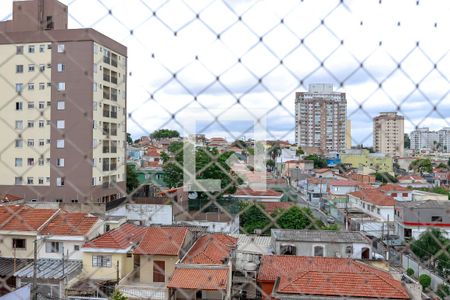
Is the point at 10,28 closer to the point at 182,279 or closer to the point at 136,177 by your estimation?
the point at 136,177

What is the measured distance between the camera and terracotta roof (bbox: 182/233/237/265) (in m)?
4.09

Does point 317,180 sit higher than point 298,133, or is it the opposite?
point 298,133

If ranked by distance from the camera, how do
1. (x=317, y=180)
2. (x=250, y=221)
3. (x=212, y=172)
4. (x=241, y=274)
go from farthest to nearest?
1. (x=317, y=180)
2. (x=250, y=221)
3. (x=212, y=172)
4. (x=241, y=274)

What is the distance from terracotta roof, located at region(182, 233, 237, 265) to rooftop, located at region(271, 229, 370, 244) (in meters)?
0.83

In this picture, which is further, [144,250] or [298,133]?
[144,250]

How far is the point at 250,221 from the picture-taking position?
7.01 metres

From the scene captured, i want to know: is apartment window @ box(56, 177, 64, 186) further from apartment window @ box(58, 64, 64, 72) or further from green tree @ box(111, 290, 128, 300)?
green tree @ box(111, 290, 128, 300)

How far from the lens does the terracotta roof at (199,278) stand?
3.50 meters

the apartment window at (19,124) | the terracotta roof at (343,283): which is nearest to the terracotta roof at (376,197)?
the terracotta roof at (343,283)

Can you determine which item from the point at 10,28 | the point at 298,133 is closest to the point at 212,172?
the point at 10,28

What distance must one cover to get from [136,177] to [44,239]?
226 centimetres

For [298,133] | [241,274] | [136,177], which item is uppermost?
[298,133]

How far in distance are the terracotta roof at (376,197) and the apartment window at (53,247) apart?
12.6 ft

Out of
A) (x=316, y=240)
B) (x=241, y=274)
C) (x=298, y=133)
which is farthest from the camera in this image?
(x=316, y=240)
